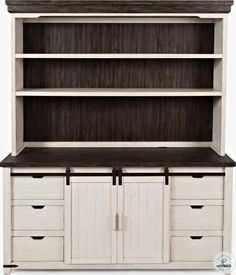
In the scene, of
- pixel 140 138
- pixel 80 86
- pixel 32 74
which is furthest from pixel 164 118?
pixel 32 74

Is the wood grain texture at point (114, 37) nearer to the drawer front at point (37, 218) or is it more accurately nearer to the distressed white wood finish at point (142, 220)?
the distressed white wood finish at point (142, 220)

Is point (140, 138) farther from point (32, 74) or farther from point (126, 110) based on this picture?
point (32, 74)

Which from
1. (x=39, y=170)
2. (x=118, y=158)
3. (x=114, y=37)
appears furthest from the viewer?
(x=114, y=37)

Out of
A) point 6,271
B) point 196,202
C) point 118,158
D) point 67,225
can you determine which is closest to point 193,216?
point 196,202

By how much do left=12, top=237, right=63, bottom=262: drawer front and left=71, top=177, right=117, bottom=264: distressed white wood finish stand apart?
0.39 ft

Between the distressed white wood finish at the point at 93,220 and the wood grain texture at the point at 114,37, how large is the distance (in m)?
1.24

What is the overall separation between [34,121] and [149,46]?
1.14 m

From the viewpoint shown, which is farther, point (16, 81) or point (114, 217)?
point (16, 81)

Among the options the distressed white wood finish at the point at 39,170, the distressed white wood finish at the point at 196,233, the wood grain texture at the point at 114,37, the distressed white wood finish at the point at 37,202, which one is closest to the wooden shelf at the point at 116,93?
the wood grain texture at the point at 114,37

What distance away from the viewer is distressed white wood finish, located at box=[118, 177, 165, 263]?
17.3 ft

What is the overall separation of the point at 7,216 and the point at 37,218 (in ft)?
0.72

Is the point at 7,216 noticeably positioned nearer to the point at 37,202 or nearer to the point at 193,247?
the point at 37,202

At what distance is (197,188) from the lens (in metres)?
5.31

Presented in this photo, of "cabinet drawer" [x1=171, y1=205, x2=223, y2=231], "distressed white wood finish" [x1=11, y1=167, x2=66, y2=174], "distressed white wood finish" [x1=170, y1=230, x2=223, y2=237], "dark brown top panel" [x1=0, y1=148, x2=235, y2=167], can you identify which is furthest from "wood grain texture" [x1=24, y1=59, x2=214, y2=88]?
"distressed white wood finish" [x1=170, y1=230, x2=223, y2=237]
